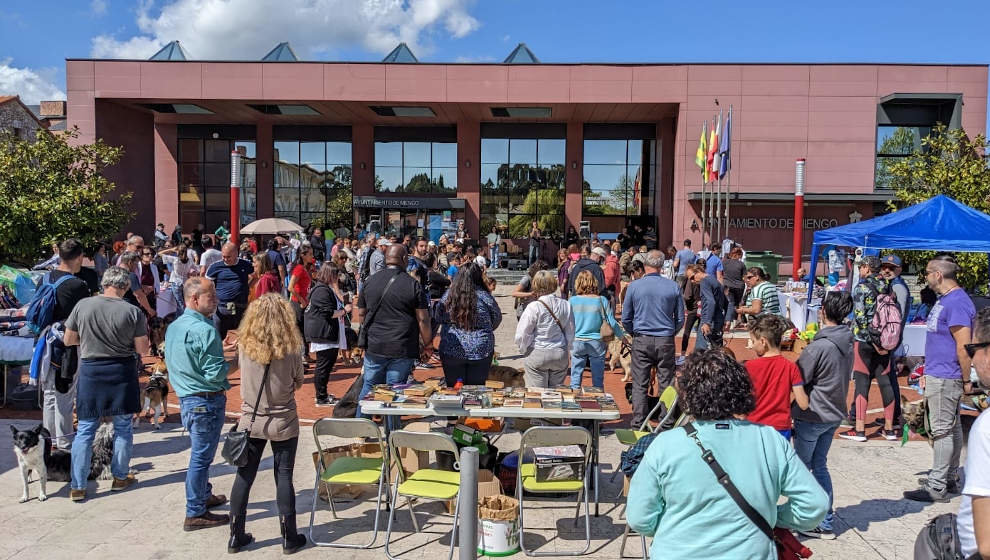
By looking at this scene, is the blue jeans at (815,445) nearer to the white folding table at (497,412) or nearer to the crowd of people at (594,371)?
the crowd of people at (594,371)

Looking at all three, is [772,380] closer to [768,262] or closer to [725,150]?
[725,150]

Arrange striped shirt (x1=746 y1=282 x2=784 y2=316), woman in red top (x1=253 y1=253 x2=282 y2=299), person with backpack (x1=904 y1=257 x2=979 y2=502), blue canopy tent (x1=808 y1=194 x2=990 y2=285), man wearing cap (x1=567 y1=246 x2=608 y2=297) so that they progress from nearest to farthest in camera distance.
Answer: person with backpack (x1=904 y1=257 x2=979 y2=502) → woman in red top (x1=253 y1=253 x2=282 y2=299) → blue canopy tent (x1=808 y1=194 x2=990 y2=285) → man wearing cap (x1=567 y1=246 x2=608 y2=297) → striped shirt (x1=746 y1=282 x2=784 y2=316)

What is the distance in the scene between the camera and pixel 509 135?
30.9 meters

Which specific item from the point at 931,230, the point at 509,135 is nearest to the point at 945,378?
the point at 931,230

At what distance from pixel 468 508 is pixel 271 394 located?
6.05ft

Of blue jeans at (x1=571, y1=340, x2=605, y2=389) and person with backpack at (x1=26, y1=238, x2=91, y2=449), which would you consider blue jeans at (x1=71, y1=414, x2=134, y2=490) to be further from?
blue jeans at (x1=571, y1=340, x2=605, y2=389)

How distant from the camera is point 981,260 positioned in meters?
12.6

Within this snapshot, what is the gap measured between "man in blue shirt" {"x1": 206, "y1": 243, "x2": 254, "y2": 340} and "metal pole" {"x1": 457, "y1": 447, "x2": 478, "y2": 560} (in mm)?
6814

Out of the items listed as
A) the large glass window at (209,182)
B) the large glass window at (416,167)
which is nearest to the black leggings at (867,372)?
the large glass window at (416,167)

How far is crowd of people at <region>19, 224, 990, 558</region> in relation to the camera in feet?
8.40

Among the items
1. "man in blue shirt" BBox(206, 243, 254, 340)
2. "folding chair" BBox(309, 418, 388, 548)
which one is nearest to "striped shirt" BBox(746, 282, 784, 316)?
"man in blue shirt" BBox(206, 243, 254, 340)

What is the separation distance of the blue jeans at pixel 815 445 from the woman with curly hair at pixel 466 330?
261 cm

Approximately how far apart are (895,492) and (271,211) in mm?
29080

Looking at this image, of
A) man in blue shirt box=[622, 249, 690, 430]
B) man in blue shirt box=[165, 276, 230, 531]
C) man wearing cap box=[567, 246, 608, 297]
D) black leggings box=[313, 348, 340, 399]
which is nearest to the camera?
man in blue shirt box=[165, 276, 230, 531]
